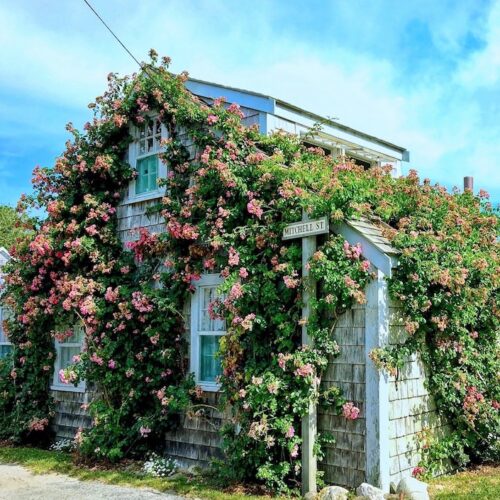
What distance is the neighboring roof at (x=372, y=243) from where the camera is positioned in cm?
680

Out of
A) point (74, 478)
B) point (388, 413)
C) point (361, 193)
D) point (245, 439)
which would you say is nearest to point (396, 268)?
point (361, 193)

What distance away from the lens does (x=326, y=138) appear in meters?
12.6

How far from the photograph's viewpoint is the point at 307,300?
281 inches

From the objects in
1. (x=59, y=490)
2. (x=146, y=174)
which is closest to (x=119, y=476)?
(x=59, y=490)

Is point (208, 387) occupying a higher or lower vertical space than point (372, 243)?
lower

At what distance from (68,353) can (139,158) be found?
3.79 m

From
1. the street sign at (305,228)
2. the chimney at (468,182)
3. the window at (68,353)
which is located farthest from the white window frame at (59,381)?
the chimney at (468,182)

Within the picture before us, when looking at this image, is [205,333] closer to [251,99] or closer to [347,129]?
[251,99]

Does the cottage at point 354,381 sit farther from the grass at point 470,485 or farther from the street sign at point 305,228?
the grass at point 470,485

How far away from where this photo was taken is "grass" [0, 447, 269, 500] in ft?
23.2

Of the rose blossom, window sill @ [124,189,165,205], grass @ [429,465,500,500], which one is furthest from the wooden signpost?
window sill @ [124,189,165,205]

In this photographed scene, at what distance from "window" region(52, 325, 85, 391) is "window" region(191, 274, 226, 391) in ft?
9.09

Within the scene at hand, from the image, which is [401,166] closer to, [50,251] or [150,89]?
[150,89]

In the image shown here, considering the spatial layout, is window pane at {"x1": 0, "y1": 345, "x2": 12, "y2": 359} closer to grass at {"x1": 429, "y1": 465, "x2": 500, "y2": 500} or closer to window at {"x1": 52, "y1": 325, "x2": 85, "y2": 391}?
window at {"x1": 52, "y1": 325, "x2": 85, "y2": 391}
